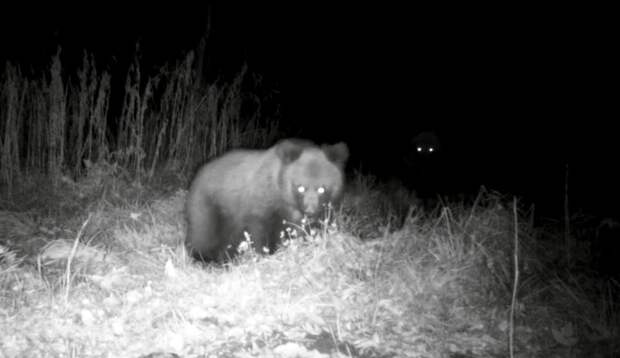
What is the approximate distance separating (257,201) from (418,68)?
584 inches

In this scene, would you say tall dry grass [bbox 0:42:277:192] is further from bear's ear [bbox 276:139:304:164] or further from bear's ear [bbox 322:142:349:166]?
bear's ear [bbox 322:142:349:166]

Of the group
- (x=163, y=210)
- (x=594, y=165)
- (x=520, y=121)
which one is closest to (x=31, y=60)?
(x=163, y=210)

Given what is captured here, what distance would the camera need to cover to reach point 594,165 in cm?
975

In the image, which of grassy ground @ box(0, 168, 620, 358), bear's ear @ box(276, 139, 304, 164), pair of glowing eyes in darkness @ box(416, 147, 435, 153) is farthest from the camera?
pair of glowing eyes in darkness @ box(416, 147, 435, 153)

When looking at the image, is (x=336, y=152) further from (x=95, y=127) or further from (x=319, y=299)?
(x=95, y=127)

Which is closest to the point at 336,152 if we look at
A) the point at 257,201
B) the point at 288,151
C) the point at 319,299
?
the point at 288,151

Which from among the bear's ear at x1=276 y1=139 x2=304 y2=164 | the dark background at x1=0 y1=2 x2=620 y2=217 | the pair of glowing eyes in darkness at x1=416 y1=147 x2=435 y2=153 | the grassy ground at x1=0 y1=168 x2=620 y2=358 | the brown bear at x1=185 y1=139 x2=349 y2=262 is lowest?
the grassy ground at x1=0 y1=168 x2=620 y2=358

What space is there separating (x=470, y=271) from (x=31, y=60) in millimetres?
14299

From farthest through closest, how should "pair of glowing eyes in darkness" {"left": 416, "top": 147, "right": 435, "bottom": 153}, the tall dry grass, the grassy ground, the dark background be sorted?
1. the dark background
2. "pair of glowing eyes in darkness" {"left": 416, "top": 147, "right": 435, "bottom": 153}
3. the tall dry grass
4. the grassy ground

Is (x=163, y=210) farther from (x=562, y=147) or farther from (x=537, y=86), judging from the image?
(x=537, y=86)

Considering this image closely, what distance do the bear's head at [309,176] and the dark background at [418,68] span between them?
368 cm

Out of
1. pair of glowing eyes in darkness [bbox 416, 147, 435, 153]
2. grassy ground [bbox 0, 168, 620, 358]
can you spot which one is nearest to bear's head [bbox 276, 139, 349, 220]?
grassy ground [bbox 0, 168, 620, 358]

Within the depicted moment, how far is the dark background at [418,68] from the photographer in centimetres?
1073

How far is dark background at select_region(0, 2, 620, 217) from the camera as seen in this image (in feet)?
35.2
